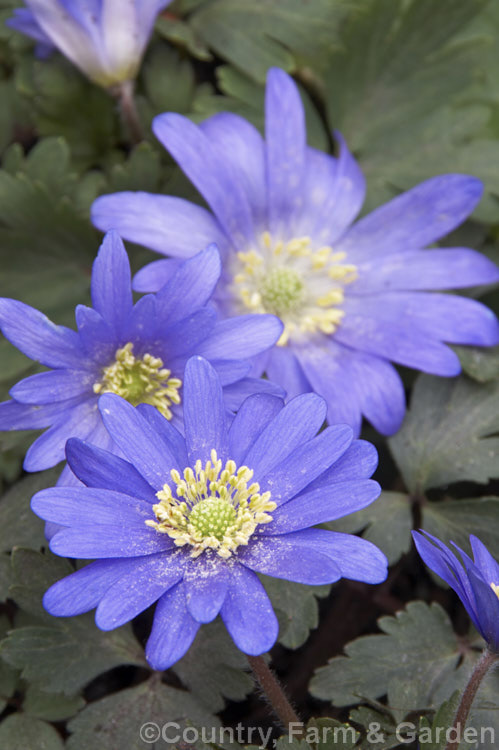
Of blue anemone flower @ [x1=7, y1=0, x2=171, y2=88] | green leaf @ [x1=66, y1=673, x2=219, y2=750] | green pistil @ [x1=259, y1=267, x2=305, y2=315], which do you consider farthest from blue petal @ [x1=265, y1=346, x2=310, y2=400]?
blue anemone flower @ [x1=7, y1=0, x2=171, y2=88]

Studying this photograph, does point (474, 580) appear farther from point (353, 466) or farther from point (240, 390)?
point (240, 390)

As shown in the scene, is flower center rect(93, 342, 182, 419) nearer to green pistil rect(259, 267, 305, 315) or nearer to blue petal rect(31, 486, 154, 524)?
blue petal rect(31, 486, 154, 524)

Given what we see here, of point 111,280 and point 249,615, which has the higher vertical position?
point 111,280

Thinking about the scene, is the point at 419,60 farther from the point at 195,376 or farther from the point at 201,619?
the point at 201,619

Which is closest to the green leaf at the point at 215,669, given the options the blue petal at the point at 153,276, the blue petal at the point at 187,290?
the blue petal at the point at 187,290

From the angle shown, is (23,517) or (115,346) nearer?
(115,346)

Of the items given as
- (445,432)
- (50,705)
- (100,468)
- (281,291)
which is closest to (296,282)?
(281,291)

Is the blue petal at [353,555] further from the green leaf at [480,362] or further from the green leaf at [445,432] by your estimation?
the green leaf at [480,362]
